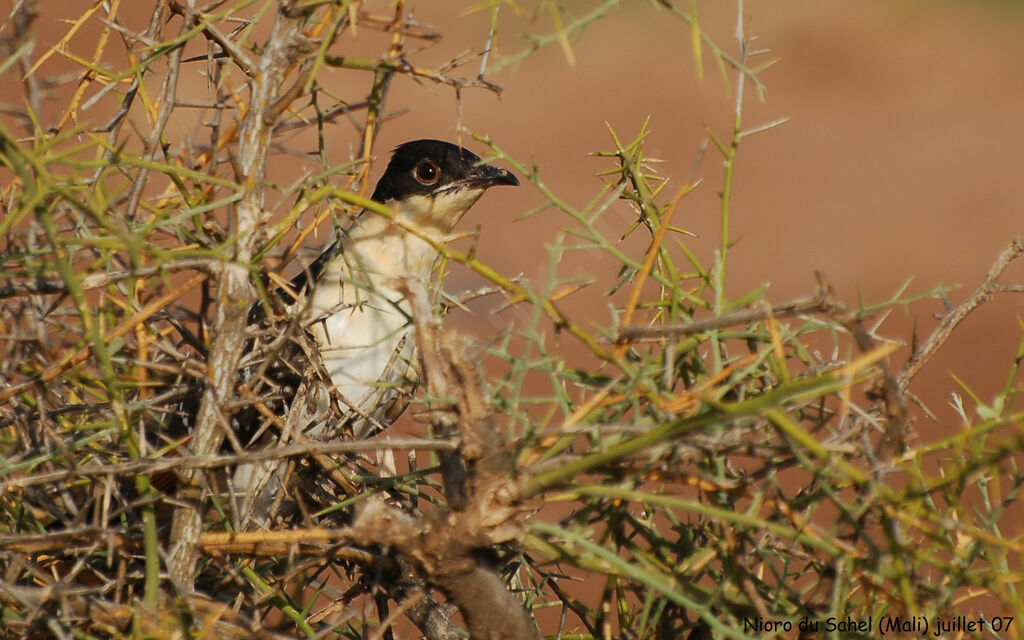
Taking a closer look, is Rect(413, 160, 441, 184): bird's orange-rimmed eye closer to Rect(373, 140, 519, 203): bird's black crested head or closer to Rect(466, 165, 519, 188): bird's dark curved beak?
Rect(373, 140, 519, 203): bird's black crested head

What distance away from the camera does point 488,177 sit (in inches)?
141

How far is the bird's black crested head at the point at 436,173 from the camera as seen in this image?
3605 mm

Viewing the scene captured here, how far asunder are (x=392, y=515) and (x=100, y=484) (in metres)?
0.54

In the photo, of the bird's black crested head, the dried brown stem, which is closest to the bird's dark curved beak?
the bird's black crested head

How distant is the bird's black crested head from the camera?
3.61m

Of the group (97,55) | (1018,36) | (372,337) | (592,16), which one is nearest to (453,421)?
(592,16)

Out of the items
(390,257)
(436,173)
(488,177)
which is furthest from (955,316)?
(436,173)

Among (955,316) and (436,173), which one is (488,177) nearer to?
(436,173)

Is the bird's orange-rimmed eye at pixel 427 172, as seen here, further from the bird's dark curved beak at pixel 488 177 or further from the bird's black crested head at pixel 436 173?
the bird's dark curved beak at pixel 488 177

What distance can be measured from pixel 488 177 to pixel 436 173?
19 cm

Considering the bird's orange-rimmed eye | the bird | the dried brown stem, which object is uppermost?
the bird's orange-rimmed eye

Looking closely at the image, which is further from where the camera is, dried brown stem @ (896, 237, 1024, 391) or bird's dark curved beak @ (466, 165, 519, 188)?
bird's dark curved beak @ (466, 165, 519, 188)

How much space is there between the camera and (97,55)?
2176 mm

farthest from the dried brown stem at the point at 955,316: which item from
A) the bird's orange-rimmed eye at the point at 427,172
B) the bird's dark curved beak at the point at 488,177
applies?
the bird's orange-rimmed eye at the point at 427,172
